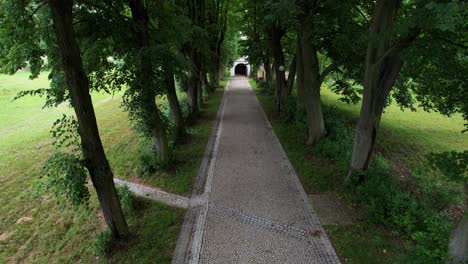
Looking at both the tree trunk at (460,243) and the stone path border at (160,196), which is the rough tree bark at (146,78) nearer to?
the stone path border at (160,196)

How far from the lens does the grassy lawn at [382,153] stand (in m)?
4.79

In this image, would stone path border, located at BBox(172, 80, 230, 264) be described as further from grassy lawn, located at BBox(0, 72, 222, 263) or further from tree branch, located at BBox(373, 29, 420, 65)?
tree branch, located at BBox(373, 29, 420, 65)

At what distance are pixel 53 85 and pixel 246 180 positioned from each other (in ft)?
17.2

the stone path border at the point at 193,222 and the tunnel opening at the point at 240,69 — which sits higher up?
the tunnel opening at the point at 240,69

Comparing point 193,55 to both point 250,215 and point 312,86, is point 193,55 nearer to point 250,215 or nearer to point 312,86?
point 312,86

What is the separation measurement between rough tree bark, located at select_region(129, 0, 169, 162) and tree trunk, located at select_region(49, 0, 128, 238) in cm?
247

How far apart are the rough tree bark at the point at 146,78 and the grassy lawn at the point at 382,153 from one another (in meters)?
4.29

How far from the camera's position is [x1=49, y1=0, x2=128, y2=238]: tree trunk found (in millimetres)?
3881

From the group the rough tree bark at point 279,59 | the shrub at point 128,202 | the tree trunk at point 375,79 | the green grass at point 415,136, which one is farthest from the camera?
the rough tree bark at point 279,59

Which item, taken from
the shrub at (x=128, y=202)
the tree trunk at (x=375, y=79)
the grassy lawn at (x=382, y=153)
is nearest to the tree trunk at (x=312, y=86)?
the grassy lawn at (x=382, y=153)

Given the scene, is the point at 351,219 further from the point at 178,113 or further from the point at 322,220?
the point at 178,113

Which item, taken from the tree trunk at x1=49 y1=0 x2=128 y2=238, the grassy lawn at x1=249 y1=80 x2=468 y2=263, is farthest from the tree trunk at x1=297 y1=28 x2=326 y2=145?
the tree trunk at x1=49 y1=0 x2=128 y2=238

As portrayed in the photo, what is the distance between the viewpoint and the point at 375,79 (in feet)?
19.5

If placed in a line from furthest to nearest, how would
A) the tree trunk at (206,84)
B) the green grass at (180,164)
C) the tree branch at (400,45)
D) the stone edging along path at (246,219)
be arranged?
the tree trunk at (206,84), the green grass at (180,164), the stone edging along path at (246,219), the tree branch at (400,45)
